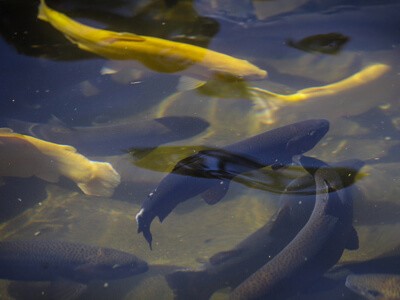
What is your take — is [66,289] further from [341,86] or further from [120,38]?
[341,86]

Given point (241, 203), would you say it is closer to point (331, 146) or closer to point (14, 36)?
point (331, 146)

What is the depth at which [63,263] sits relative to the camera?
12.1ft

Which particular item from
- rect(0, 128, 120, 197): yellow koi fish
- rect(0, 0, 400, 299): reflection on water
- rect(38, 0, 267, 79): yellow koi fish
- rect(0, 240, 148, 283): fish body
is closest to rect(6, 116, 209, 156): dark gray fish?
rect(0, 0, 400, 299): reflection on water

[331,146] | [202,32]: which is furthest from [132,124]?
[331,146]

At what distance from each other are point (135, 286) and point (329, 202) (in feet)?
7.17

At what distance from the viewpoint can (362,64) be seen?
402 cm

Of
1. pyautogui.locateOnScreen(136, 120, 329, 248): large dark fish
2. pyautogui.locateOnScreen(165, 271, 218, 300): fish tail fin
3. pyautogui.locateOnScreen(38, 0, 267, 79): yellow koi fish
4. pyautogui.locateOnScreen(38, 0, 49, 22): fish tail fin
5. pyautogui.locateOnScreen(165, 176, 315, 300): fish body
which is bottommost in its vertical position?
pyautogui.locateOnScreen(165, 271, 218, 300): fish tail fin

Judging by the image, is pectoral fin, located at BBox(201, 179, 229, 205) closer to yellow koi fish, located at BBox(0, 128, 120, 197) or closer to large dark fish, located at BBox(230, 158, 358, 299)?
large dark fish, located at BBox(230, 158, 358, 299)

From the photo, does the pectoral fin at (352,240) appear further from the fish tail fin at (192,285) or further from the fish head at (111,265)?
the fish head at (111,265)

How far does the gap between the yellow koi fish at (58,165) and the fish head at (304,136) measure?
195 cm

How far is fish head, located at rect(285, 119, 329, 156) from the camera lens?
308cm

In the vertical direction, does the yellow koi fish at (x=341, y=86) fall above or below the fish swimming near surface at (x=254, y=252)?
above

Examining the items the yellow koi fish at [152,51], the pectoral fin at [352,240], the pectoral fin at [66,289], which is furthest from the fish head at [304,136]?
the pectoral fin at [66,289]

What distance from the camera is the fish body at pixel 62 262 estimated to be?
3609 millimetres
